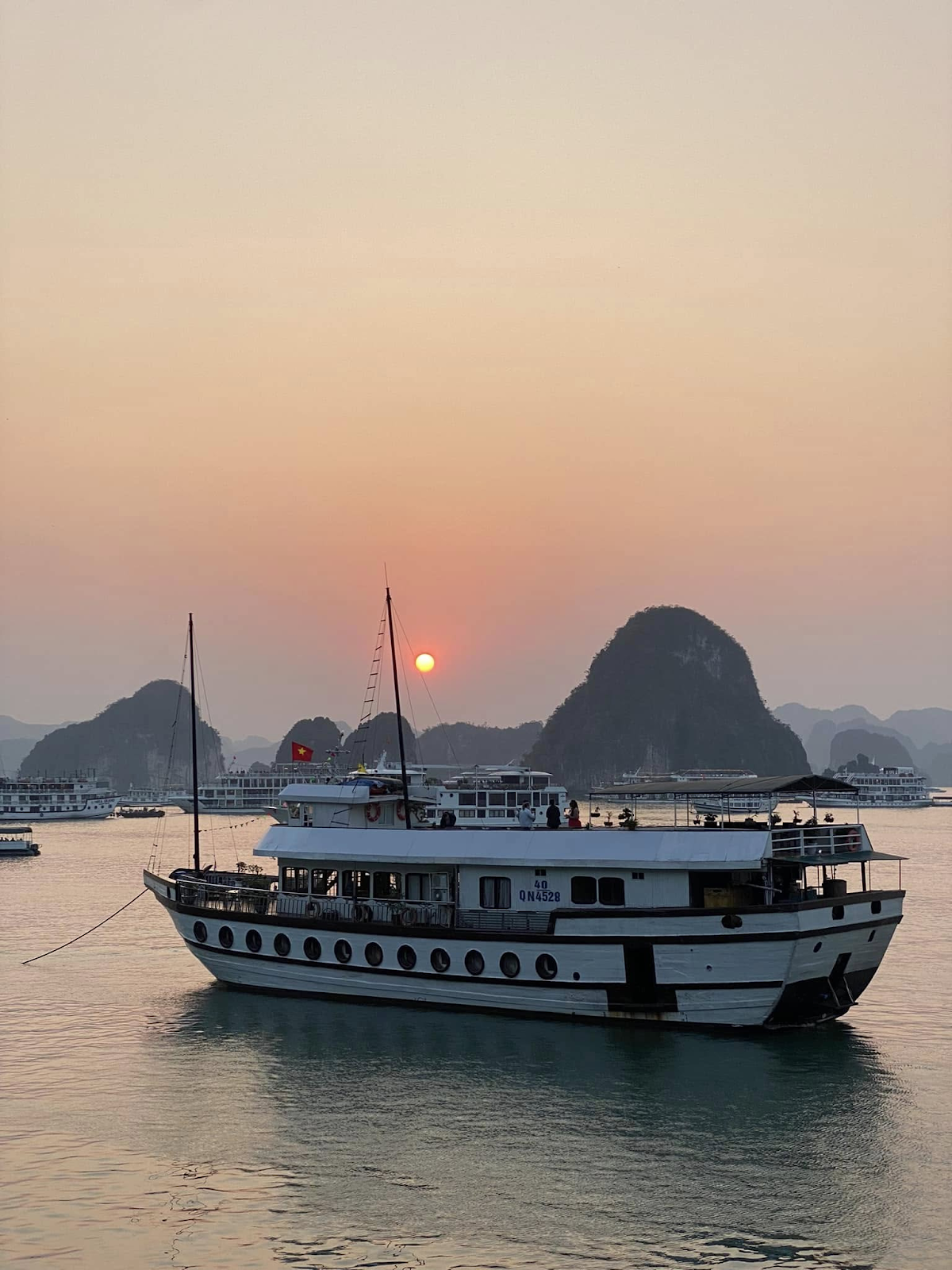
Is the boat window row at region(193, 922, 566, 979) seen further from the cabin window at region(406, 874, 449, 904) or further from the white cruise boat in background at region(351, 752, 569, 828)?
the white cruise boat in background at region(351, 752, 569, 828)

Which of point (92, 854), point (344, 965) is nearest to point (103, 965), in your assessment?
point (344, 965)

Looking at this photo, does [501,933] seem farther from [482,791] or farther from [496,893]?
[482,791]

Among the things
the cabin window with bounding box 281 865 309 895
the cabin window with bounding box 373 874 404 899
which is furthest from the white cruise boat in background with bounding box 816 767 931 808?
the cabin window with bounding box 373 874 404 899

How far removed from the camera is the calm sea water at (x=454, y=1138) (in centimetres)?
1600

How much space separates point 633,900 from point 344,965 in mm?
7084

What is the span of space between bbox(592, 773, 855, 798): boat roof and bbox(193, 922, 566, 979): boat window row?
388 cm

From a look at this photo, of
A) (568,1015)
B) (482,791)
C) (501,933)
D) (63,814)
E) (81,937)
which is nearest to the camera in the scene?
(568,1015)

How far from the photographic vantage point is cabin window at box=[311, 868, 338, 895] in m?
30.8

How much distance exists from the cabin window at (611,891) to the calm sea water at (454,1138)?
8.52ft

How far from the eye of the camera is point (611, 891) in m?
26.8

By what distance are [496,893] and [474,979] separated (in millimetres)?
1920

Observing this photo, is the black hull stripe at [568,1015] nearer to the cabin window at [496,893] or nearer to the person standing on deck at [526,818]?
the cabin window at [496,893]

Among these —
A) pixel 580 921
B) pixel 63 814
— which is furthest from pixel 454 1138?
pixel 63 814

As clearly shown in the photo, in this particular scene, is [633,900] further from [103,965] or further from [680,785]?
[103,965]
